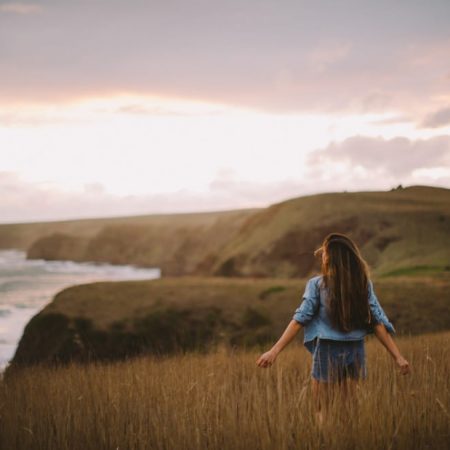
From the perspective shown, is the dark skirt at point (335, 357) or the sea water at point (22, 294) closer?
the dark skirt at point (335, 357)

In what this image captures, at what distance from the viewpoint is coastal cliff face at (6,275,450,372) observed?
1792cm

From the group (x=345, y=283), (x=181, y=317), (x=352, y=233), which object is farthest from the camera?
(x=352, y=233)

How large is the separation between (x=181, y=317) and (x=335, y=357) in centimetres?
1357

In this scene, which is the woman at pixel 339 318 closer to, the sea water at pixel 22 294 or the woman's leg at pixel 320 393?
the woman's leg at pixel 320 393

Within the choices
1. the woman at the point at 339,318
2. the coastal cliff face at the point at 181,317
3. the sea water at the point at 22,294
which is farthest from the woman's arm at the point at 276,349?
the coastal cliff face at the point at 181,317

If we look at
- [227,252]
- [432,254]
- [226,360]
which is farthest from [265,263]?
[226,360]

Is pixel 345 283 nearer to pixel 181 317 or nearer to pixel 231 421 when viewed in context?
pixel 231 421

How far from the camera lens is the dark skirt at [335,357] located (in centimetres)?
587

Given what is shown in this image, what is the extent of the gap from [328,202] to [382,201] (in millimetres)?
3214

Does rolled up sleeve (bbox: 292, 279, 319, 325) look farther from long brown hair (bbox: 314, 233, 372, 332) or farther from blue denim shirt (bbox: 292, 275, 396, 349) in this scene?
long brown hair (bbox: 314, 233, 372, 332)

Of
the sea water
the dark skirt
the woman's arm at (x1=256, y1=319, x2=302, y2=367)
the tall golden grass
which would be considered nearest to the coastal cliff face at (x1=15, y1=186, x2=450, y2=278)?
the sea water

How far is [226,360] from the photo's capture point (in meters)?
9.80

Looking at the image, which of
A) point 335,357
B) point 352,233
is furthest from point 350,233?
point 335,357

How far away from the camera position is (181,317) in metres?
19.2
